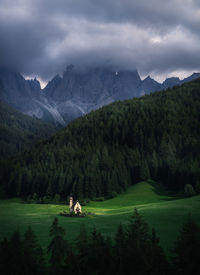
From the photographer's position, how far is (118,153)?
144m

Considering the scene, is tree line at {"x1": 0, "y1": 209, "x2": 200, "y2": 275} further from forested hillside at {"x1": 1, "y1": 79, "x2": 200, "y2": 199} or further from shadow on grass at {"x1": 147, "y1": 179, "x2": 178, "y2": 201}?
forested hillside at {"x1": 1, "y1": 79, "x2": 200, "y2": 199}

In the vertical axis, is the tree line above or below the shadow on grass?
below

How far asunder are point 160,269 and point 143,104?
173923mm

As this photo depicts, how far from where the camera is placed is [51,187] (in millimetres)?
123438

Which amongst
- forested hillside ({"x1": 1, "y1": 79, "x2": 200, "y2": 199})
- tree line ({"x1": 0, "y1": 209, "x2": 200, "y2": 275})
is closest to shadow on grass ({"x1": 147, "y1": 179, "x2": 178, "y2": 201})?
forested hillside ({"x1": 1, "y1": 79, "x2": 200, "y2": 199})

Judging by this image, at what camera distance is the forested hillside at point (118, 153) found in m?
121

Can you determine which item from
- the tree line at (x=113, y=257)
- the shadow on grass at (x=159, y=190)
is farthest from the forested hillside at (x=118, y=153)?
the tree line at (x=113, y=257)

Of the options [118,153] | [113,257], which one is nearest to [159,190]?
[118,153]

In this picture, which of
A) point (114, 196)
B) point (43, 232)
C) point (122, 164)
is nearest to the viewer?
point (43, 232)

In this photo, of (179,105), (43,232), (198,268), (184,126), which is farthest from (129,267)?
(179,105)

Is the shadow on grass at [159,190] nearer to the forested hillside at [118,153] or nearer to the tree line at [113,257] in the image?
the forested hillside at [118,153]

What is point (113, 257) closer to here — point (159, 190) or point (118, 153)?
point (159, 190)

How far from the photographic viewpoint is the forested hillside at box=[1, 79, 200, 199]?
121m

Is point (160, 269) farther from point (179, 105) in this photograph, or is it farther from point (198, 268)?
point (179, 105)
